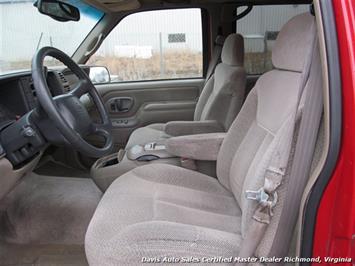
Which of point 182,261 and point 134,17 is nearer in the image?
point 182,261

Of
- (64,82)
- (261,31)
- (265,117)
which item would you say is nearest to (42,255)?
(64,82)

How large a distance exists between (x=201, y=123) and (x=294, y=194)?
1477 mm

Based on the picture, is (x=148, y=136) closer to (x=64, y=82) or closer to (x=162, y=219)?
(x=64, y=82)

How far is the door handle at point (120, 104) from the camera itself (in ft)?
10.7

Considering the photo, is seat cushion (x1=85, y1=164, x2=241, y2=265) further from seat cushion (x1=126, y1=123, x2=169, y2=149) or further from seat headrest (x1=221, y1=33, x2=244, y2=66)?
seat headrest (x1=221, y1=33, x2=244, y2=66)

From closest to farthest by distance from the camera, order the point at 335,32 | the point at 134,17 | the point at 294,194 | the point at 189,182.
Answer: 1. the point at 335,32
2. the point at 294,194
3. the point at 189,182
4. the point at 134,17

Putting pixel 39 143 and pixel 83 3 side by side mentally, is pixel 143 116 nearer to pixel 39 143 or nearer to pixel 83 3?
pixel 83 3

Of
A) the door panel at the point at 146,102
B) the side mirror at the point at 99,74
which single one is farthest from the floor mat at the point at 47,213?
the side mirror at the point at 99,74

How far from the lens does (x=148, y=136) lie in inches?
102

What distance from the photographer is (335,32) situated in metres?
0.94

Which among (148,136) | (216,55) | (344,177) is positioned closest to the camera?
(344,177)

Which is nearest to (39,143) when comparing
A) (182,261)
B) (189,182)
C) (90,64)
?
(189,182)

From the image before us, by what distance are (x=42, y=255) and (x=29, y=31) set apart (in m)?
1.43

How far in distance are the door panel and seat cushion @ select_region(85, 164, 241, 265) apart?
146cm
